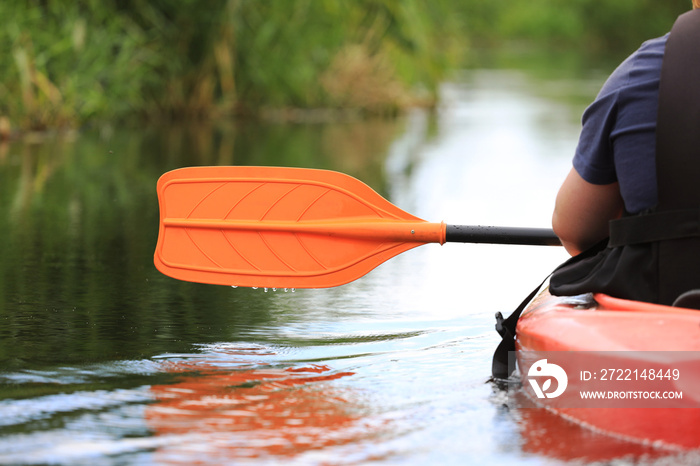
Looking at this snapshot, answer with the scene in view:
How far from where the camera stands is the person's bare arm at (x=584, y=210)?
2.74 m

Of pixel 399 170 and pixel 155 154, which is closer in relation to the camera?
pixel 399 170

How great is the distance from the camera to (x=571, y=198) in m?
2.79

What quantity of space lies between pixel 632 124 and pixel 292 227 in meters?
1.30

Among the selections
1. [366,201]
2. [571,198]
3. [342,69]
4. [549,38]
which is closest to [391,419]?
[571,198]

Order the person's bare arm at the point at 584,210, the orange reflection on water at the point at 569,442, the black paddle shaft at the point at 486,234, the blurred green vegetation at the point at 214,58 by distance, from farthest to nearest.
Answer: the blurred green vegetation at the point at 214,58, the black paddle shaft at the point at 486,234, the person's bare arm at the point at 584,210, the orange reflection on water at the point at 569,442

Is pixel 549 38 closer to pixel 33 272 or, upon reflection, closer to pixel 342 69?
pixel 342 69

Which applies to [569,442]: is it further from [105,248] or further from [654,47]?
[105,248]

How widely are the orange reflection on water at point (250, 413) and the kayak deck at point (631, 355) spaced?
493 millimetres

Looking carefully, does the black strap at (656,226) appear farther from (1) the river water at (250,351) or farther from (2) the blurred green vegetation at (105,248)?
(2) the blurred green vegetation at (105,248)

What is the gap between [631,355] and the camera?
2.56 metres

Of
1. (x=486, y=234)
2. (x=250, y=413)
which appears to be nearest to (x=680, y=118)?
(x=486, y=234)

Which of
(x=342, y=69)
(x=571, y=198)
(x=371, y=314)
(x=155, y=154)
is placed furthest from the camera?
(x=342, y=69)

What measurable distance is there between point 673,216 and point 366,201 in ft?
4.05

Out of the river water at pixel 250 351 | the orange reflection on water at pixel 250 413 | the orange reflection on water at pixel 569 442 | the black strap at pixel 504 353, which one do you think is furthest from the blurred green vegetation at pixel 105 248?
the orange reflection on water at pixel 569 442
